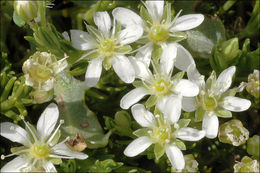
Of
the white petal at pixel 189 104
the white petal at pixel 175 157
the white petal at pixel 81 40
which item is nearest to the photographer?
the white petal at pixel 175 157

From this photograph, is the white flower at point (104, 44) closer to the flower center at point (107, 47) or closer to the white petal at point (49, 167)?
the flower center at point (107, 47)

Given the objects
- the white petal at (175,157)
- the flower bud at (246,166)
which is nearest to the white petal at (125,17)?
the white petal at (175,157)

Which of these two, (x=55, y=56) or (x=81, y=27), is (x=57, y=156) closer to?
(x=55, y=56)

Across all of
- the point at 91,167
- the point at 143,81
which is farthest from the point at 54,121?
the point at 143,81

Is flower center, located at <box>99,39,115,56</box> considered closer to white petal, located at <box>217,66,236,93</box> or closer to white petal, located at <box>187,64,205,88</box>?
white petal, located at <box>187,64,205,88</box>

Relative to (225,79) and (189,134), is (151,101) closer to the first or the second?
(189,134)

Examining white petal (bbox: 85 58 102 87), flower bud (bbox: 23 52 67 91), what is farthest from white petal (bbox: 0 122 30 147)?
white petal (bbox: 85 58 102 87)

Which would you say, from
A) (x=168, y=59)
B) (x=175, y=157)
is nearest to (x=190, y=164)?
(x=175, y=157)
